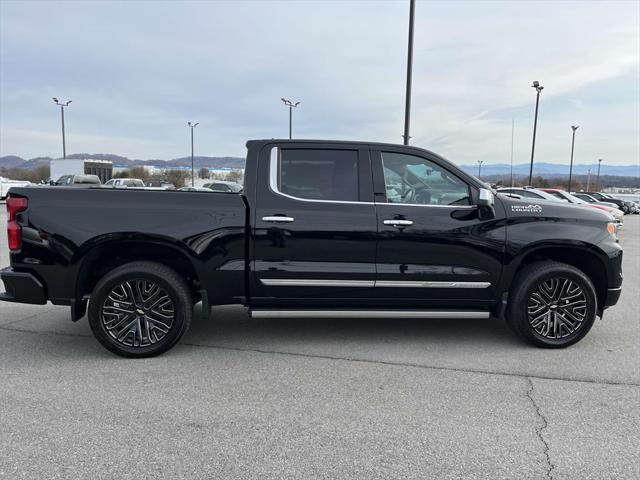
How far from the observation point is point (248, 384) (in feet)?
12.7

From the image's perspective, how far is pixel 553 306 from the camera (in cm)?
471

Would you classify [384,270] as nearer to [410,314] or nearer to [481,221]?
[410,314]

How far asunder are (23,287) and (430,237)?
12.0 ft

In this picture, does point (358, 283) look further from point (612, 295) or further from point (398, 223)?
point (612, 295)

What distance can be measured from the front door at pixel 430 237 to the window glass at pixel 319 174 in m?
0.25

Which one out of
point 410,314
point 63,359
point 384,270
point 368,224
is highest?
point 368,224

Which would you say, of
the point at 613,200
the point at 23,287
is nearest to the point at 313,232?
the point at 23,287

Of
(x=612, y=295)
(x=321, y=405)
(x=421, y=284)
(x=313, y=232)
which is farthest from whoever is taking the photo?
(x=612, y=295)

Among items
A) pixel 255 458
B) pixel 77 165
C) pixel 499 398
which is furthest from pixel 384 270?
pixel 77 165

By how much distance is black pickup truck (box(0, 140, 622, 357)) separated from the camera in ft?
14.3

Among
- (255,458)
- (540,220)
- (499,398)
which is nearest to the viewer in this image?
(255,458)

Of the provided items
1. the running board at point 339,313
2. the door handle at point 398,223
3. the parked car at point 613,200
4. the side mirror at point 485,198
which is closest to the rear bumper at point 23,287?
the running board at point 339,313

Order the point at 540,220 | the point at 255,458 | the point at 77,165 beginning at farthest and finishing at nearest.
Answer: the point at 77,165 → the point at 540,220 → the point at 255,458

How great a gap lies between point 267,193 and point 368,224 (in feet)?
3.15
